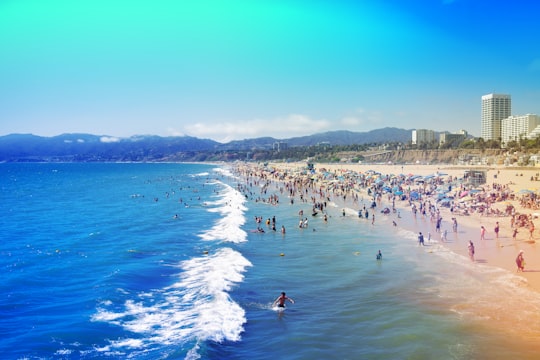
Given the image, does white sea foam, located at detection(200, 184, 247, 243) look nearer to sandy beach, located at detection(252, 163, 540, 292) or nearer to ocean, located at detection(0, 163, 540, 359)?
ocean, located at detection(0, 163, 540, 359)

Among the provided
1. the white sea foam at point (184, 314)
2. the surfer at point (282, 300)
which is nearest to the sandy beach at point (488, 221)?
the surfer at point (282, 300)

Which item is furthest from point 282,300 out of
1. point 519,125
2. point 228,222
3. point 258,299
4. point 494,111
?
point 494,111

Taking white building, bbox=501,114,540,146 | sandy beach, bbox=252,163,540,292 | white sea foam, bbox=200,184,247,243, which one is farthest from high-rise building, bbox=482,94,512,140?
white sea foam, bbox=200,184,247,243

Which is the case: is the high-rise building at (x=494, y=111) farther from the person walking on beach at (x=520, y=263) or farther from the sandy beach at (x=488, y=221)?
the person walking on beach at (x=520, y=263)

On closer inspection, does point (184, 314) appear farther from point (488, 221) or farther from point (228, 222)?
point (488, 221)

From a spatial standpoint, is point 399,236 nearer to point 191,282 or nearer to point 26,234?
point 191,282

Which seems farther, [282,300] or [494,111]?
[494,111]

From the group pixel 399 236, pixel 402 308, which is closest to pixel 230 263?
pixel 402 308
